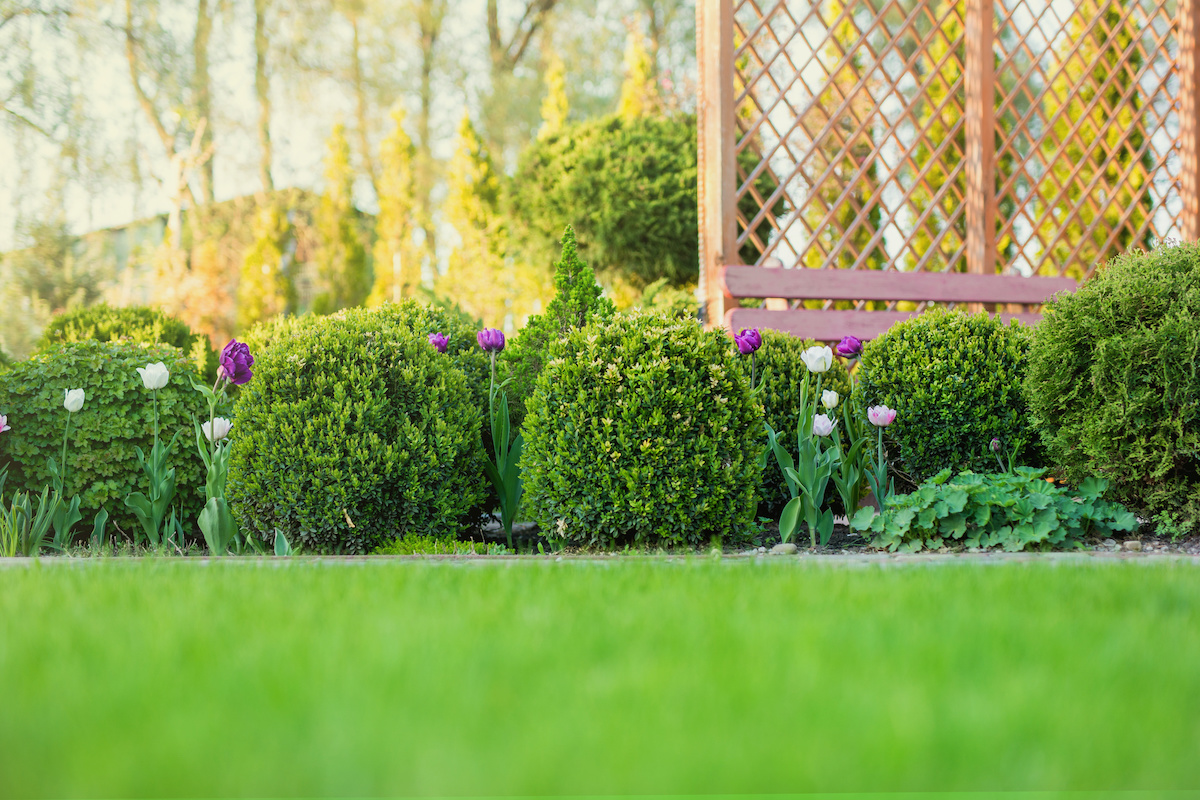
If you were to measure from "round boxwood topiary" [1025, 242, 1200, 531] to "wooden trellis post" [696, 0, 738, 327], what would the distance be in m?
2.43

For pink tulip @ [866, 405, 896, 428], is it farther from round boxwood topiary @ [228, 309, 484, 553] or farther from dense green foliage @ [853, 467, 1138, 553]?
round boxwood topiary @ [228, 309, 484, 553]

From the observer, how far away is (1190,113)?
7.25m

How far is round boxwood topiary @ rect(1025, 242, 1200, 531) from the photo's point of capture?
3600 mm

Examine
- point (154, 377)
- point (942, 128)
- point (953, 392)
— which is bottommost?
point (953, 392)

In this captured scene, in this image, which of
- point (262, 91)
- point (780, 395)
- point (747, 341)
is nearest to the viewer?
point (747, 341)

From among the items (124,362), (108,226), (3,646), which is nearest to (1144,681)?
(3,646)

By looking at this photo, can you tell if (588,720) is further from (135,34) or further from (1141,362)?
(135,34)

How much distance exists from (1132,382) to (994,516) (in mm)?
839

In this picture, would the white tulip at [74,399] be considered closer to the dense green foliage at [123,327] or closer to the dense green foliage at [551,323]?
the dense green foliage at [551,323]

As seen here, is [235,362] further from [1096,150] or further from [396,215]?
[396,215]

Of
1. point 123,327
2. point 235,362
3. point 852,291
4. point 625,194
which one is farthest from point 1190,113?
point 123,327

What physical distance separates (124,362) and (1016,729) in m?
4.49

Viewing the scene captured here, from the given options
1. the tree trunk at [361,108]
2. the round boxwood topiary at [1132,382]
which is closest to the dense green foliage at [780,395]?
the round boxwood topiary at [1132,382]

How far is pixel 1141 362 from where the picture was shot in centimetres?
367
